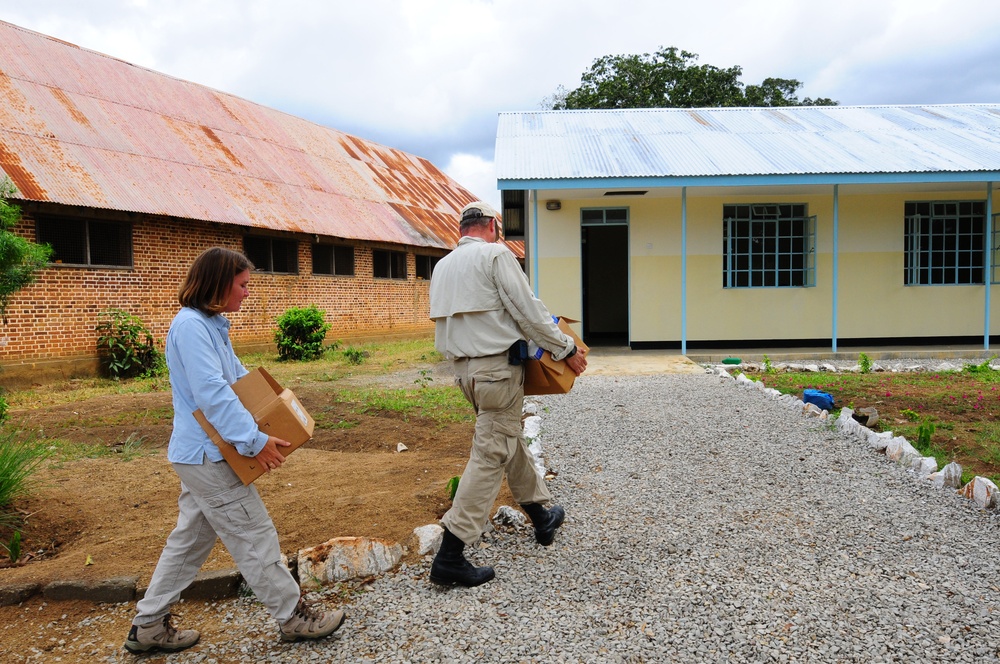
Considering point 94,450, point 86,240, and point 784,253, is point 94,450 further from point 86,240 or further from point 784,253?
point 784,253

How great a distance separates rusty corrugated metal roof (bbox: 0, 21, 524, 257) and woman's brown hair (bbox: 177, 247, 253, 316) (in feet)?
30.3

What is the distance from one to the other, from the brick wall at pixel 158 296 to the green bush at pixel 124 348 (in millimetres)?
147

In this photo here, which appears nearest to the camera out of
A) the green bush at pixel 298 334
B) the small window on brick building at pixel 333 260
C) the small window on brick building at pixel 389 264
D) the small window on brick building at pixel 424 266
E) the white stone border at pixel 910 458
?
the white stone border at pixel 910 458

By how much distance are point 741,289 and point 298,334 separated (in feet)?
27.7

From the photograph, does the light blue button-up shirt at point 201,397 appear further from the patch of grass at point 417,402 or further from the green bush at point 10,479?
the patch of grass at point 417,402

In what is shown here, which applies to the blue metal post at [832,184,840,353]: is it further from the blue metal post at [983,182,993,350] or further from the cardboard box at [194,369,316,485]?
the cardboard box at [194,369,316,485]

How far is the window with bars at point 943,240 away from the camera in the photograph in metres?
12.5

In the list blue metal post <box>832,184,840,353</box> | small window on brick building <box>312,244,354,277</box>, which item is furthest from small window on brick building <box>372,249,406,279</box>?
blue metal post <box>832,184,840,353</box>

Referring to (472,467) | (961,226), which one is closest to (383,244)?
(961,226)

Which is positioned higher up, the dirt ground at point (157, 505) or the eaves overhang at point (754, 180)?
the eaves overhang at point (754, 180)

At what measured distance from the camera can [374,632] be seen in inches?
118

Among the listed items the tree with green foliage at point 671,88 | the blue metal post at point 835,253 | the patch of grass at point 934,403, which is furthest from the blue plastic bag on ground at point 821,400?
the tree with green foliage at point 671,88

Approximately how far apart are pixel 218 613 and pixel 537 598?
Answer: 1.44m

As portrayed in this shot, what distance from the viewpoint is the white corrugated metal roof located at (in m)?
11.0
